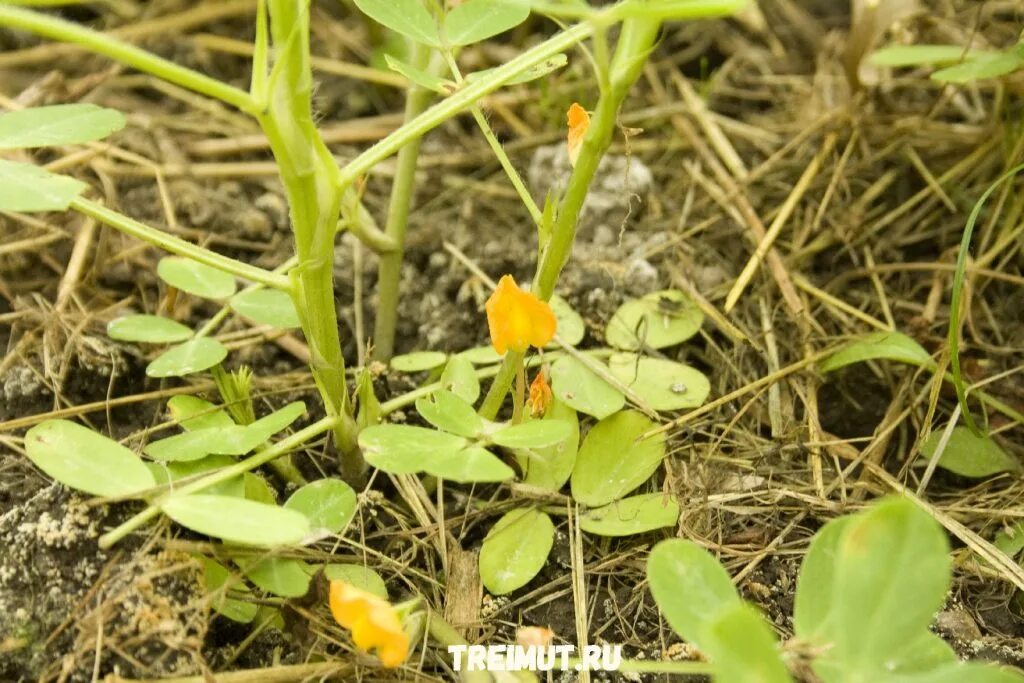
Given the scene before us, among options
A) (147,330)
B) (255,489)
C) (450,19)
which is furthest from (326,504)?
(450,19)

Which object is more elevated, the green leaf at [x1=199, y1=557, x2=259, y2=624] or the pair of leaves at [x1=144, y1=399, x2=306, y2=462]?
the pair of leaves at [x1=144, y1=399, x2=306, y2=462]

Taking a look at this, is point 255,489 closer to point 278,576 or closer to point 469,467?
point 278,576

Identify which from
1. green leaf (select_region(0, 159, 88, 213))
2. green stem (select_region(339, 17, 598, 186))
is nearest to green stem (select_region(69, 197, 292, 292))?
green leaf (select_region(0, 159, 88, 213))

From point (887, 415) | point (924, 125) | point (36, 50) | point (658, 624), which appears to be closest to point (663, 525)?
point (658, 624)

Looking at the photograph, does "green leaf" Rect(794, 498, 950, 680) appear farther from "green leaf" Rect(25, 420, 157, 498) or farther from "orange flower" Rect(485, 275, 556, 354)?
"green leaf" Rect(25, 420, 157, 498)

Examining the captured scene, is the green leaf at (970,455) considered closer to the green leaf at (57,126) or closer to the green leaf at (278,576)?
the green leaf at (278,576)
